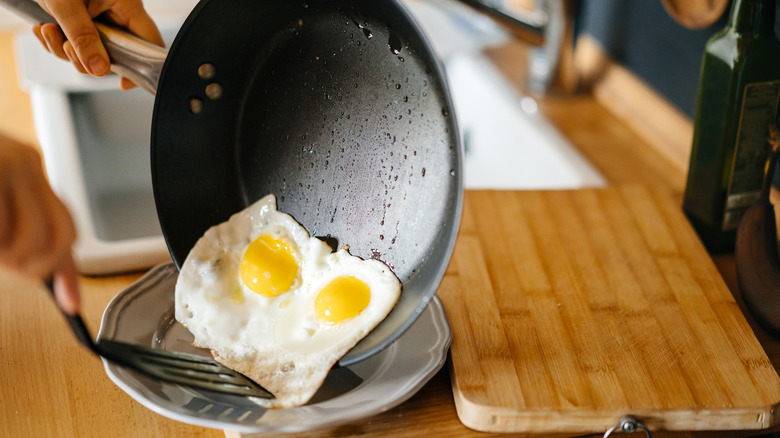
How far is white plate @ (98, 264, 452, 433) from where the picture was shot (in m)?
0.57

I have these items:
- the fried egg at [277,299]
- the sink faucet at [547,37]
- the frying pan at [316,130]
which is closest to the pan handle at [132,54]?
the frying pan at [316,130]

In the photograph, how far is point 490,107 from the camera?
Answer: 140 centimetres

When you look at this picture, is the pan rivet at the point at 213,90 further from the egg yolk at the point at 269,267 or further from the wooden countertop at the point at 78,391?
the wooden countertop at the point at 78,391

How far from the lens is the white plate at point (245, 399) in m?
0.57

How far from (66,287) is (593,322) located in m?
0.51

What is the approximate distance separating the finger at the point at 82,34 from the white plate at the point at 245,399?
0.75 feet

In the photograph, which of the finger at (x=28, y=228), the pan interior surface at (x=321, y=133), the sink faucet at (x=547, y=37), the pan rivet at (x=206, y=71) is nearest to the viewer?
the finger at (x=28, y=228)

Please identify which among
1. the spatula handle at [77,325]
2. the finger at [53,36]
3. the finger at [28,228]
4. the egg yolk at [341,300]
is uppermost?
the finger at [53,36]

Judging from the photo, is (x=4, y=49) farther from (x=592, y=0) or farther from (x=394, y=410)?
(x=394, y=410)

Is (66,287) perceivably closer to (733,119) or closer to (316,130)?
(316,130)

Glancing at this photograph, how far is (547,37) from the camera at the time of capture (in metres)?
1.31

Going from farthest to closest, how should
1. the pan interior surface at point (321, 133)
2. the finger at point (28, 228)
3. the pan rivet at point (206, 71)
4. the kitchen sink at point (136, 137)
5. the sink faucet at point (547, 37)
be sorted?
the sink faucet at point (547, 37) → the kitchen sink at point (136, 137) → the pan rivet at point (206, 71) → the pan interior surface at point (321, 133) → the finger at point (28, 228)

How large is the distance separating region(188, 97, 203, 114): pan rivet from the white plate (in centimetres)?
17

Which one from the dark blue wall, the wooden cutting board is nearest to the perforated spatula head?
the wooden cutting board
